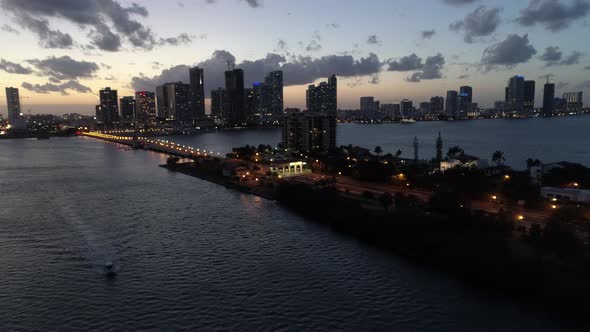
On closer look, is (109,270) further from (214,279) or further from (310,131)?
(310,131)

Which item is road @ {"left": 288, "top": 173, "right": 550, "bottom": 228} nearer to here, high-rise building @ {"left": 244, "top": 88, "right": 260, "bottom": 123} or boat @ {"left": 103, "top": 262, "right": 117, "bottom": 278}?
boat @ {"left": 103, "top": 262, "right": 117, "bottom": 278}

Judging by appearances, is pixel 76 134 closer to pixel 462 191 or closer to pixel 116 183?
pixel 116 183

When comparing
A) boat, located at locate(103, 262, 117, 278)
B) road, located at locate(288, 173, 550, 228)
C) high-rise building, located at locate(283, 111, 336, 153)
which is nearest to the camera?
boat, located at locate(103, 262, 117, 278)

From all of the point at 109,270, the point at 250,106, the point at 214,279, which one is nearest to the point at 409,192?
Answer: the point at 214,279

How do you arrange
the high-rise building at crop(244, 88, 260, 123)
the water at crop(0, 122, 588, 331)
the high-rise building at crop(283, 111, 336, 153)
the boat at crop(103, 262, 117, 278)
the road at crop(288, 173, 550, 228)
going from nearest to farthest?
the water at crop(0, 122, 588, 331) → the boat at crop(103, 262, 117, 278) → the road at crop(288, 173, 550, 228) → the high-rise building at crop(283, 111, 336, 153) → the high-rise building at crop(244, 88, 260, 123)

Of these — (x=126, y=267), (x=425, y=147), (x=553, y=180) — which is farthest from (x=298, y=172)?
(x=425, y=147)

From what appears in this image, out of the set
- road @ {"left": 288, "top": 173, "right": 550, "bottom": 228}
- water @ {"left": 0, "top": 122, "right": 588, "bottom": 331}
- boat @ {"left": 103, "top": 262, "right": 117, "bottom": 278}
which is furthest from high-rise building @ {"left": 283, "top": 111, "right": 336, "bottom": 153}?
boat @ {"left": 103, "top": 262, "right": 117, "bottom": 278}

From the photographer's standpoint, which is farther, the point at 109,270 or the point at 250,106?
the point at 250,106
